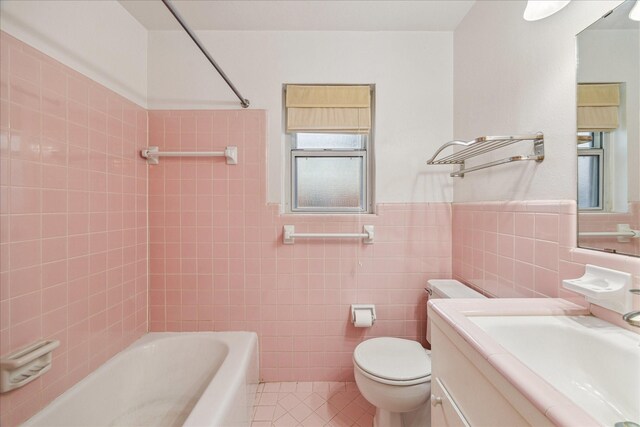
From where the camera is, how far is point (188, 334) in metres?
1.48

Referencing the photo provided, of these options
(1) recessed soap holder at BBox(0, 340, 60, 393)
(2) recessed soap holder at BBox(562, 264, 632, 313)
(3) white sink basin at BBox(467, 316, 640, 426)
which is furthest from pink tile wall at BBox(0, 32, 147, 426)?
(2) recessed soap holder at BBox(562, 264, 632, 313)

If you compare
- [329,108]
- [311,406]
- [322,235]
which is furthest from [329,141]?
[311,406]

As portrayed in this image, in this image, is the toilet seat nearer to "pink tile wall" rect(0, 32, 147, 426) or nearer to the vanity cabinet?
the vanity cabinet

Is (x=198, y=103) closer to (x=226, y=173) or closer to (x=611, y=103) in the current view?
(x=226, y=173)

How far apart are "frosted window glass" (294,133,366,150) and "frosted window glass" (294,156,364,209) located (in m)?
0.08

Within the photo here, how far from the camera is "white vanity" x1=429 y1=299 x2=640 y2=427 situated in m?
0.46

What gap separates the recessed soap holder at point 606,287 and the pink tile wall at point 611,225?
0.08 meters

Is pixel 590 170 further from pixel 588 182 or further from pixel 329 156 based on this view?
pixel 329 156

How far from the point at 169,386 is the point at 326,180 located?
156 cm

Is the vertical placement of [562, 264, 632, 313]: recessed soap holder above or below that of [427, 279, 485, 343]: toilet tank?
above

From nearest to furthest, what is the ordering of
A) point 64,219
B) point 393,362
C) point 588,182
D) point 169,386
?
1. point 588,182
2. point 64,219
3. point 393,362
4. point 169,386

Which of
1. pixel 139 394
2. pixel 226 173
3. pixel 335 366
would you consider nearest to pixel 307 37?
pixel 226 173

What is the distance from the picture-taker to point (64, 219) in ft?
3.38

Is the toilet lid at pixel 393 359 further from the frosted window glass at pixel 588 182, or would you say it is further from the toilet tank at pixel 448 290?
the frosted window glass at pixel 588 182
